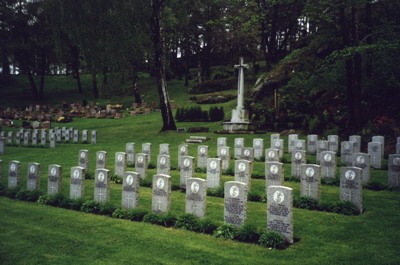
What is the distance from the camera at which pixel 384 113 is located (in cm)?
2247

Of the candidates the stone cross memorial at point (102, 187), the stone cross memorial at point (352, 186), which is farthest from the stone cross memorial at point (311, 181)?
the stone cross memorial at point (102, 187)

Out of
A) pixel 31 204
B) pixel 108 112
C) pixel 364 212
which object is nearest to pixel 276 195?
pixel 364 212

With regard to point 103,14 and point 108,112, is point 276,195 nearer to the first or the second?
point 103,14

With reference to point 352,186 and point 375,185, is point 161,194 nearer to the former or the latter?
point 352,186

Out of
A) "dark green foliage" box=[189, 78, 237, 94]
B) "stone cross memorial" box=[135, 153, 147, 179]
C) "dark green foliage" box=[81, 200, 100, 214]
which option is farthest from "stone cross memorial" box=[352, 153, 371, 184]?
"dark green foliage" box=[189, 78, 237, 94]

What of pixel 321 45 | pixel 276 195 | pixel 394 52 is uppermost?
pixel 321 45

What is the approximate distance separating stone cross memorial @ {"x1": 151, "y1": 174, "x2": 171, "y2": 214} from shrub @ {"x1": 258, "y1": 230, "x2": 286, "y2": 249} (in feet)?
8.53

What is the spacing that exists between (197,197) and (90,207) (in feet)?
9.53

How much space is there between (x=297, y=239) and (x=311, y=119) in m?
16.8

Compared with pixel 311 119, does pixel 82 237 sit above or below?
below

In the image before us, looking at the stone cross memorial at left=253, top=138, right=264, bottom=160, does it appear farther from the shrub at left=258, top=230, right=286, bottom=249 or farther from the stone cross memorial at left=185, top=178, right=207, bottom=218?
the shrub at left=258, top=230, right=286, bottom=249

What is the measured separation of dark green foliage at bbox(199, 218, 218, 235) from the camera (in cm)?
816

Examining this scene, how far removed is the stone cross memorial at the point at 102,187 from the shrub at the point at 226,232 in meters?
3.50

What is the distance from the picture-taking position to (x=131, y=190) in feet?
31.8
